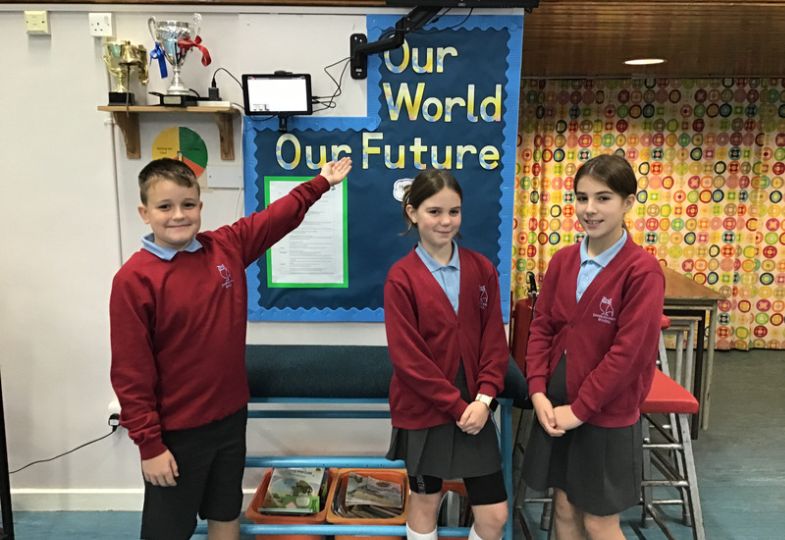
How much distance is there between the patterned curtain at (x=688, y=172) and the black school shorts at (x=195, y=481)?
3375 mm

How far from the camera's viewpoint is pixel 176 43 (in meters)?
2.01

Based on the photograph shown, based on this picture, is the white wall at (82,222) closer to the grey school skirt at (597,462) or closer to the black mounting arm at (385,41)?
the black mounting arm at (385,41)

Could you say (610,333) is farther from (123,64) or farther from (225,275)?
(123,64)

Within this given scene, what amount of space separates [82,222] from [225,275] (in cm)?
95

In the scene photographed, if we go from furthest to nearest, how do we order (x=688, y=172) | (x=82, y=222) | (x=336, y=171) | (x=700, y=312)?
(x=688, y=172) < (x=700, y=312) < (x=82, y=222) < (x=336, y=171)

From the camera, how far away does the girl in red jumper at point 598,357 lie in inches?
57.9

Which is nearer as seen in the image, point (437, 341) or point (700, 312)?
point (437, 341)

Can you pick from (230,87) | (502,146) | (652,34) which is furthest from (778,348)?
(230,87)

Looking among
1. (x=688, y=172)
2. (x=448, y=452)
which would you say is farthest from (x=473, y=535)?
(x=688, y=172)

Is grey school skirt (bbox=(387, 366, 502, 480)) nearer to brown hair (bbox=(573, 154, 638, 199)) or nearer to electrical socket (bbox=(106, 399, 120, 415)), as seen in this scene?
brown hair (bbox=(573, 154, 638, 199))

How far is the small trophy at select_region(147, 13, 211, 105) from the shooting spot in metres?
2.00

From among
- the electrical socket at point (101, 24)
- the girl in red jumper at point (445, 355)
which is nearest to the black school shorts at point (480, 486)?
the girl in red jumper at point (445, 355)

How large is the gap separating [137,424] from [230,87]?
123 centimetres

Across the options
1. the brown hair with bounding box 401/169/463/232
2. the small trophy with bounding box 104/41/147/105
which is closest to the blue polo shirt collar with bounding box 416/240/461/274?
the brown hair with bounding box 401/169/463/232
